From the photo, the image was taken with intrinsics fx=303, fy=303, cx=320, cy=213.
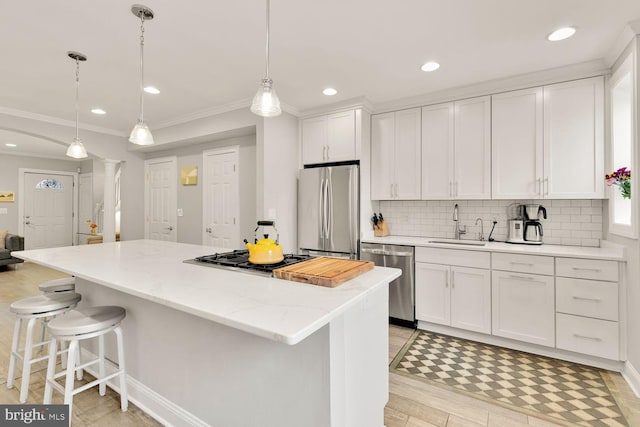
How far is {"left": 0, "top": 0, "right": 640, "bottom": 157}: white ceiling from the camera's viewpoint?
1.93 m

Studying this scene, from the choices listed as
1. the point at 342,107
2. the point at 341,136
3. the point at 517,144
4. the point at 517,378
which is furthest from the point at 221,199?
the point at 517,378

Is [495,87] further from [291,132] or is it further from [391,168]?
[291,132]

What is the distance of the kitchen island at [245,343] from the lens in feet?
3.64

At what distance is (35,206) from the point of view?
283 inches

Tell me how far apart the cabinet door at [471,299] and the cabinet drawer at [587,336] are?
53 cm

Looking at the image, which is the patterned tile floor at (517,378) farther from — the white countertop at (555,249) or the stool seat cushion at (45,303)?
the stool seat cushion at (45,303)

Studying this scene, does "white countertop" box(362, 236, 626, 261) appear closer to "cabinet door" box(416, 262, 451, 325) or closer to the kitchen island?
"cabinet door" box(416, 262, 451, 325)

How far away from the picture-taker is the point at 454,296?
2.97 meters

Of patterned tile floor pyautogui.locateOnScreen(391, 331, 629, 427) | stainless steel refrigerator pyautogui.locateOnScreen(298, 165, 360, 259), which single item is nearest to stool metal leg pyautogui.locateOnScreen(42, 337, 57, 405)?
patterned tile floor pyautogui.locateOnScreen(391, 331, 629, 427)

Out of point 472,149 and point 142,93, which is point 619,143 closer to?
point 472,149

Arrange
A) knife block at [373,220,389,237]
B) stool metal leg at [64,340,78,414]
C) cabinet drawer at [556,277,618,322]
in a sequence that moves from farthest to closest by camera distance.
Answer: knife block at [373,220,389,237], cabinet drawer at [556,277,618,322], stool metal leg at [64,340,78,414]

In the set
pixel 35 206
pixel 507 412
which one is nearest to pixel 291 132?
pixel 507 412

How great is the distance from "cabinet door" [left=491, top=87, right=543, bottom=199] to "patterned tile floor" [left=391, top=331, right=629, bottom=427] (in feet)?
4.85

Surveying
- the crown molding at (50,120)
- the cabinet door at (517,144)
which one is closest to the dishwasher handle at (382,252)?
the cabinet door at (517,144)
